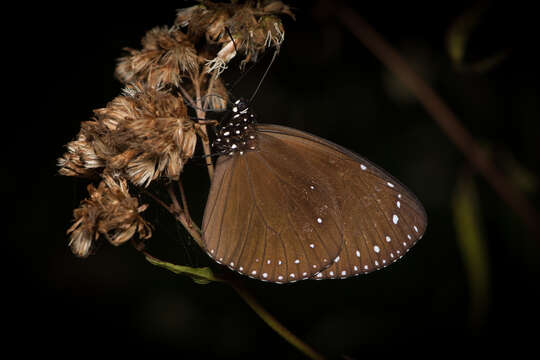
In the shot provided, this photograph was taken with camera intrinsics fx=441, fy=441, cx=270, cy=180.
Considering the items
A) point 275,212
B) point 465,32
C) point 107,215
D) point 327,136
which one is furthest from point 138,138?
point 327,136

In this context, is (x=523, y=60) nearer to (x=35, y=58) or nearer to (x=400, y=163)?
(x=400, y=163)

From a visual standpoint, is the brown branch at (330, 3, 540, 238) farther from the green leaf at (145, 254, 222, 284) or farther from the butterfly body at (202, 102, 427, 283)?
the green leaf at (145, 254, 222, 284)

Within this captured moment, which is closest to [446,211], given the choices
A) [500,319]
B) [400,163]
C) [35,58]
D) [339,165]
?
[400,163]

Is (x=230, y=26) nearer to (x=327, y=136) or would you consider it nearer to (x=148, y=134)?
(x=148, y=134)

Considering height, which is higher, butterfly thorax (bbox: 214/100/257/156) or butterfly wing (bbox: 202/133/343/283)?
butterfly thorax (bbox: 214/100/257/156)

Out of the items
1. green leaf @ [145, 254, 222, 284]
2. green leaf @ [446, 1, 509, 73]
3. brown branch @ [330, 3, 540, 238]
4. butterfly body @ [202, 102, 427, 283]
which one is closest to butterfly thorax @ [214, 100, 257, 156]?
butterfly body @ [202, 102, 427, 283]
